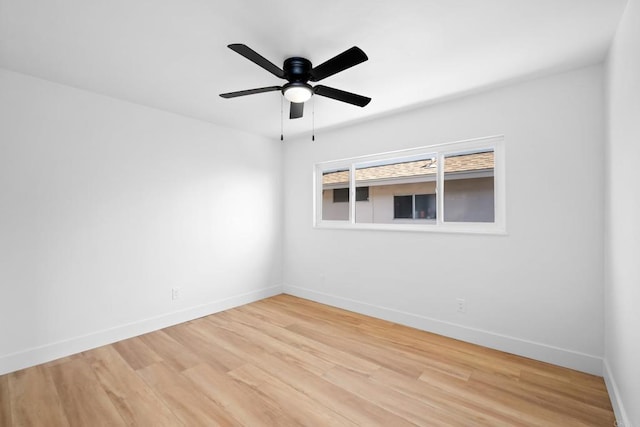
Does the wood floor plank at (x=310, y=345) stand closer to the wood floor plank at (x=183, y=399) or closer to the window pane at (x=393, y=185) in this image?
the wood floor plank at (x=183, y=399)

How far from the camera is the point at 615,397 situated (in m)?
1.85

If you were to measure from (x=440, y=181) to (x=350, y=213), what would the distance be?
1255mm

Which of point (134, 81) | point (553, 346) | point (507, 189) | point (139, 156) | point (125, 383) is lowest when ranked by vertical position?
point (125, 383)

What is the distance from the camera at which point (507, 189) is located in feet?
8.69

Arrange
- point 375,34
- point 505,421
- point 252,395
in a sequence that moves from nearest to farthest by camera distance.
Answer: point 505,421 → point 375,34 → point 252,395

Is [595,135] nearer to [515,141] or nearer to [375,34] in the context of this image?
[515,141]

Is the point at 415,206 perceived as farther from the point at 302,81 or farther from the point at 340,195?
the point at 302,81

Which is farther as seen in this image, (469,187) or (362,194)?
(362,194)

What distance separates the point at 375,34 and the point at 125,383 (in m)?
3.08

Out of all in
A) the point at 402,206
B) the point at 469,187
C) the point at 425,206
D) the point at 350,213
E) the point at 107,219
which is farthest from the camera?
the point at 350,213

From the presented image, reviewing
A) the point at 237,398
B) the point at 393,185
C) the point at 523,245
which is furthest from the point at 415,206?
the point at 237,398

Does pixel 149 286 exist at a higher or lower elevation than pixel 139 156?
lower

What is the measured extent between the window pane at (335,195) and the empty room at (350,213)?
0.22 meters

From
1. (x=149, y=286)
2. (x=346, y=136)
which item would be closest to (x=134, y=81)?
(x=149, y=286)
